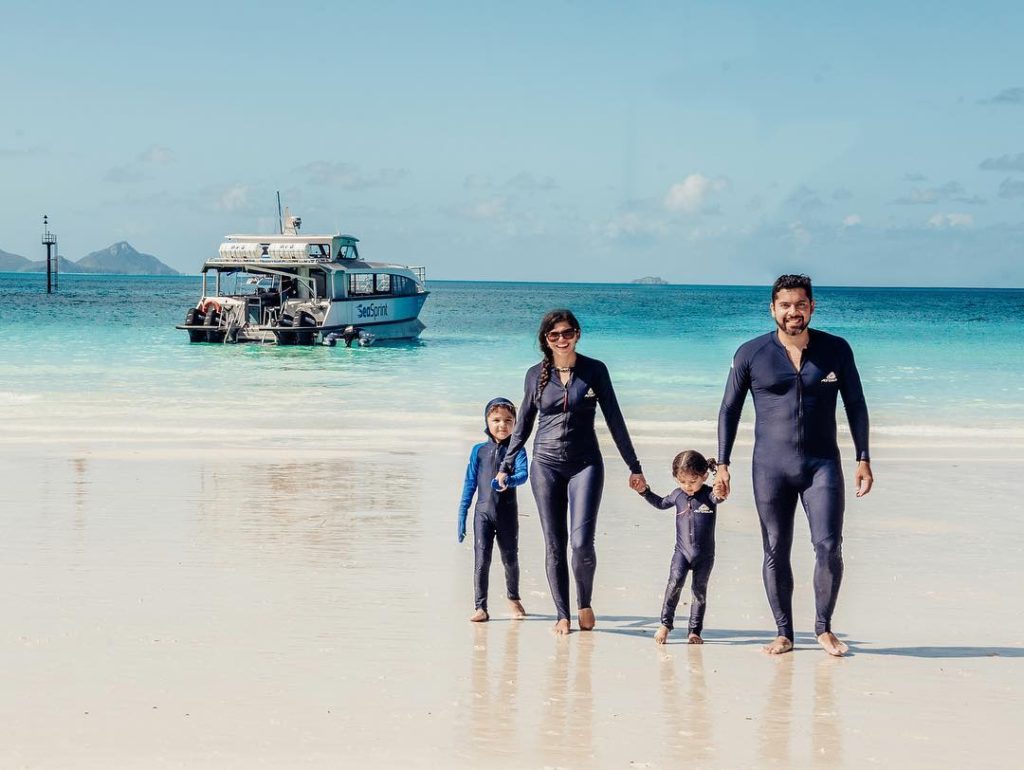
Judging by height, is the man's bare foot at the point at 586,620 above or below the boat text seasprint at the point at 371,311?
below

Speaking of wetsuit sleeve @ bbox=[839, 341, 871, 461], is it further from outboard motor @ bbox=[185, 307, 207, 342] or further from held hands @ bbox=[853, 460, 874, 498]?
outboard motor @ bbox=[185, 307, 207, 342]

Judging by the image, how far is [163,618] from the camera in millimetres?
5738

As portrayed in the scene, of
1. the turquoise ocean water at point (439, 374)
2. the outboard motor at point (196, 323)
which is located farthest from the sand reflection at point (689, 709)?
the outboard motor at point (196, 323)

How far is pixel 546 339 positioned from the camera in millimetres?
5660

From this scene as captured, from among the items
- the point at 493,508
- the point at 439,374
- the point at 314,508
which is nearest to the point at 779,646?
the point at 493,508

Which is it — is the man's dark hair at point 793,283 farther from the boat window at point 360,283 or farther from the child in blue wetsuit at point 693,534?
the boat window at point 360,283

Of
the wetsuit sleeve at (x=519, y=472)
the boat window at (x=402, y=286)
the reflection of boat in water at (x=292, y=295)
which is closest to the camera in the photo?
the wetsuit sleeve at (x=519, y=472)

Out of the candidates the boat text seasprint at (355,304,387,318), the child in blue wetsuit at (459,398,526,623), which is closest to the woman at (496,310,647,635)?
the child in blue wetsuit at (459,398,526,623)

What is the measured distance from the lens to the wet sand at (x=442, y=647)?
4.21 metres

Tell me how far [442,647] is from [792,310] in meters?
A: 2.12

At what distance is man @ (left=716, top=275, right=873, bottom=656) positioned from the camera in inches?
205

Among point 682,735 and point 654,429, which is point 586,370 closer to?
point 682,735

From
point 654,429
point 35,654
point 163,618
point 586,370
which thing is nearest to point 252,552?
point 163,618

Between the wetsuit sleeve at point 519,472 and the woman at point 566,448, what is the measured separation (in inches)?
3.1
